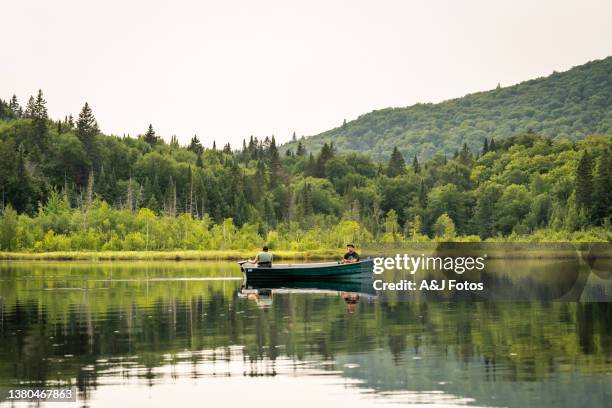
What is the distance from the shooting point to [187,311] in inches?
1935

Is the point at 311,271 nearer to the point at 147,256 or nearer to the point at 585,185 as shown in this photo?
the point at 147,256

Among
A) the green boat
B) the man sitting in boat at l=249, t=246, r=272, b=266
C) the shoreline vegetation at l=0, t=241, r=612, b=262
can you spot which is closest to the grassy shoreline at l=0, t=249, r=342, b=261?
the shoreline vegetation at l=0, t=241, r=612, b=262

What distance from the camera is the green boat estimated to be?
2741 inches

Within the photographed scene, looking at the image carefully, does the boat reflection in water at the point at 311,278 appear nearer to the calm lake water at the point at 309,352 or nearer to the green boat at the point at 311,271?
the green boat at the point at 311,271

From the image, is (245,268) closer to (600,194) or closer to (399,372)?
(399,372)

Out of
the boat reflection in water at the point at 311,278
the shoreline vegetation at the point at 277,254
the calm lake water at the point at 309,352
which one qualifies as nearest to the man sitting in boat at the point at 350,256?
the boat reflection in water at the point at 311,278

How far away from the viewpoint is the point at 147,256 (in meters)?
153

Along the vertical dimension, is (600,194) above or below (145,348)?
above

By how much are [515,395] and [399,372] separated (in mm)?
4311

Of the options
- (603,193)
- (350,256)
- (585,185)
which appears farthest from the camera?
(585,185)

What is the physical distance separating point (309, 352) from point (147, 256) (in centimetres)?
12169

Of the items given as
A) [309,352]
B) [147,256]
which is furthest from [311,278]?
[147,256]

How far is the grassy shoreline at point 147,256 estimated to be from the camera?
146625mm

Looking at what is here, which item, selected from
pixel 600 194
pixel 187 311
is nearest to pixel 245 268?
pixel 187 311
